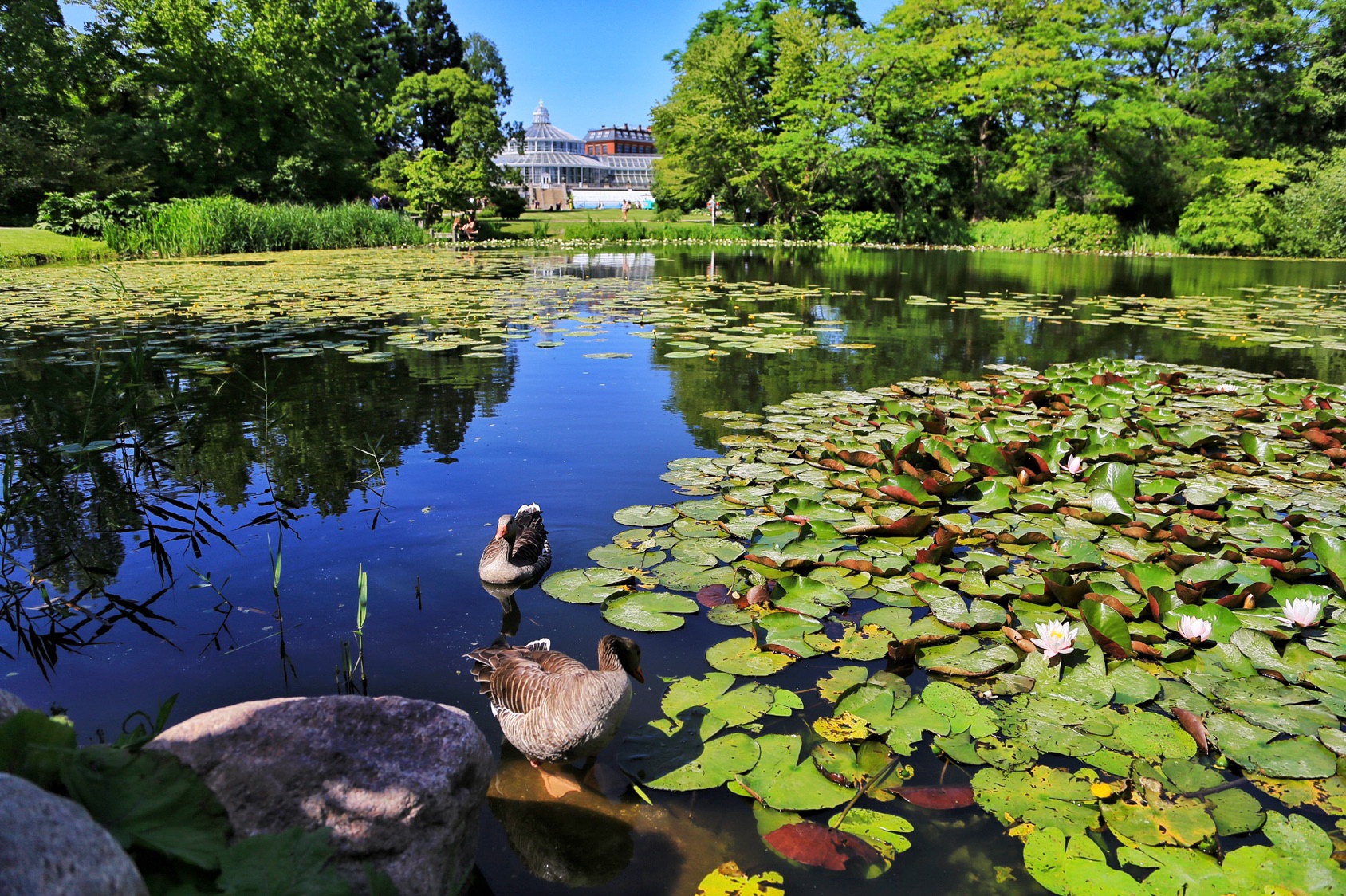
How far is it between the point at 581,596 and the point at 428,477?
1.60 m

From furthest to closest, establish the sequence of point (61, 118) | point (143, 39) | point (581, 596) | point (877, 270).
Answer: point (143, 39), point (61, 118), point (877, 270), point (581, 596)

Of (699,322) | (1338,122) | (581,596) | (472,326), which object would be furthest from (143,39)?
(1338,122)

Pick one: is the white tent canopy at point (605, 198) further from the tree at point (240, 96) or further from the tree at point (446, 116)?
the tree at point (240, 96)

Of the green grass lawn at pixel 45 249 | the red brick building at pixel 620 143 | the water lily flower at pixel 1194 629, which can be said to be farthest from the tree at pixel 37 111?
the red brick building at pixel 620 143

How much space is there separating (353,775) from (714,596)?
5.34ft

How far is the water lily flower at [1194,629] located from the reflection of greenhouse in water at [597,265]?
547 inches

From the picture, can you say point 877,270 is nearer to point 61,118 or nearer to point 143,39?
point 61,118

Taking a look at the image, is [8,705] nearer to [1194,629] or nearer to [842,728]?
[842,728]

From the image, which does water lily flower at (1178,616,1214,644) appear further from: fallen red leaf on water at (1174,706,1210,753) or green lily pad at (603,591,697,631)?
green lily pad at (603,591,697,631)

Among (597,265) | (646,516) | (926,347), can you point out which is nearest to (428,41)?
(597,265)

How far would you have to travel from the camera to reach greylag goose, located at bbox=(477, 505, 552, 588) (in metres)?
2.93

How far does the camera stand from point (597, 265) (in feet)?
63.5

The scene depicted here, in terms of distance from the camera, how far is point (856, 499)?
3.67m

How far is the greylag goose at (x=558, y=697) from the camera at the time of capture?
195cm
